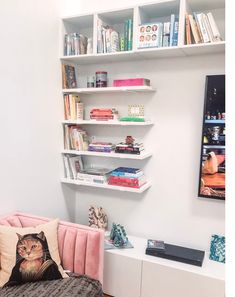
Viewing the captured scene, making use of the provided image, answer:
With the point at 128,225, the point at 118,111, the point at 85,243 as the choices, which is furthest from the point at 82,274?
the point at 118,111

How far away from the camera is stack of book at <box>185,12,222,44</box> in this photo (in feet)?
6.73

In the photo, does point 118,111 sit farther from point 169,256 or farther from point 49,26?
point 169,256

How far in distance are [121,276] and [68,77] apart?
1.93 meters

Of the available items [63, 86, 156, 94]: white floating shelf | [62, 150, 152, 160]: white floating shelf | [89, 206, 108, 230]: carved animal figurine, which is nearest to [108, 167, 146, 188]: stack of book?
[62, 150, 152, 160]: white floating shelf

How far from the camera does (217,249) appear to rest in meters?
2.21

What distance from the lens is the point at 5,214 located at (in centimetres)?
214

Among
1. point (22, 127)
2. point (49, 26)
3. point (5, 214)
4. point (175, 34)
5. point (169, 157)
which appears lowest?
point (5, 214)

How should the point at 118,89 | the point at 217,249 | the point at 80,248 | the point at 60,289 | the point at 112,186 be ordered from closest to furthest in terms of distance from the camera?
1. the point at 60,289
2. the point at 80,248
3. the point at 217,249
4. the point at 118,89
5. the point at 112,186

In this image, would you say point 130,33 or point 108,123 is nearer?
point 130,33

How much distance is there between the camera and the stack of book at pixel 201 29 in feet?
6.73

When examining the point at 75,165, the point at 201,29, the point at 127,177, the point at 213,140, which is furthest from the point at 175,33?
the point at 75,165

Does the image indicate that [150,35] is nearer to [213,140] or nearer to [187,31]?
[187,31]

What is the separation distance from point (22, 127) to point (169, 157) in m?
1.34

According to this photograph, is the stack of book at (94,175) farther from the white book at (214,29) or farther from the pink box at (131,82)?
the white book at (214,29)
